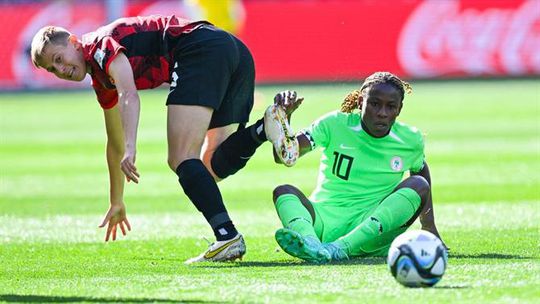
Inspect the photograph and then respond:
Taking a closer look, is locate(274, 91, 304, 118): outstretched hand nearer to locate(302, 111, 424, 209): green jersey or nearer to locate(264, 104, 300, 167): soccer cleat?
locate(264, 104, 300, 167): soccer cleat

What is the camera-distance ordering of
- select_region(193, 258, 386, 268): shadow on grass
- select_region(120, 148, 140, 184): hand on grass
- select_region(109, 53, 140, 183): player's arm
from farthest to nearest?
1. select_region(193, 258, 386, 268): shadow on grass
2. select_region(109, 53, 140, 183): player's arm
3. select_region(120, 148, 140, 184): hand on grass

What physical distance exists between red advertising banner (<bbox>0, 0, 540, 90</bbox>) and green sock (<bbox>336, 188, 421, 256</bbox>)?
25.1m

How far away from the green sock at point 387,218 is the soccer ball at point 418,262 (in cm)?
113

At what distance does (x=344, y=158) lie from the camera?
25.9 feet

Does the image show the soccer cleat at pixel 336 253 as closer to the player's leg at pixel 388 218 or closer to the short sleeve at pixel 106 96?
the player's leg at pixel 388 218

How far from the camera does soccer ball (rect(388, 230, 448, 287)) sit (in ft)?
20.0

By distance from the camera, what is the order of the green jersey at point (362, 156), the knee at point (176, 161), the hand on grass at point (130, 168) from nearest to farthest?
1. the hand on grass at point (130, 168)
2. the knee at point (176, 161)
3. the green jersey at point (362, 156)

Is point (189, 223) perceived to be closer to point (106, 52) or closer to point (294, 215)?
point (294, 215)

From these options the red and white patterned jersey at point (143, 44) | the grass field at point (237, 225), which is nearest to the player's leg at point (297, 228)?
the grass field at point (237, 225)

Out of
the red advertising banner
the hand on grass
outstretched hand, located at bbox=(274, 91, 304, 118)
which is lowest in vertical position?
the red advertising banner

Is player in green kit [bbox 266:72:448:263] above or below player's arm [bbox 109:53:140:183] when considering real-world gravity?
below

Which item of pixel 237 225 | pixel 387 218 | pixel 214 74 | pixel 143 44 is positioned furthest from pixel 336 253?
pixel 237 225

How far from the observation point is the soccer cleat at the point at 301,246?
712 centimetres

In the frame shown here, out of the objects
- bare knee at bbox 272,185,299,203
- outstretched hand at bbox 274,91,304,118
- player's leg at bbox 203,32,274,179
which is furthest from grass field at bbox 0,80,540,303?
outstretched hand at bbox 274,91,304,118
